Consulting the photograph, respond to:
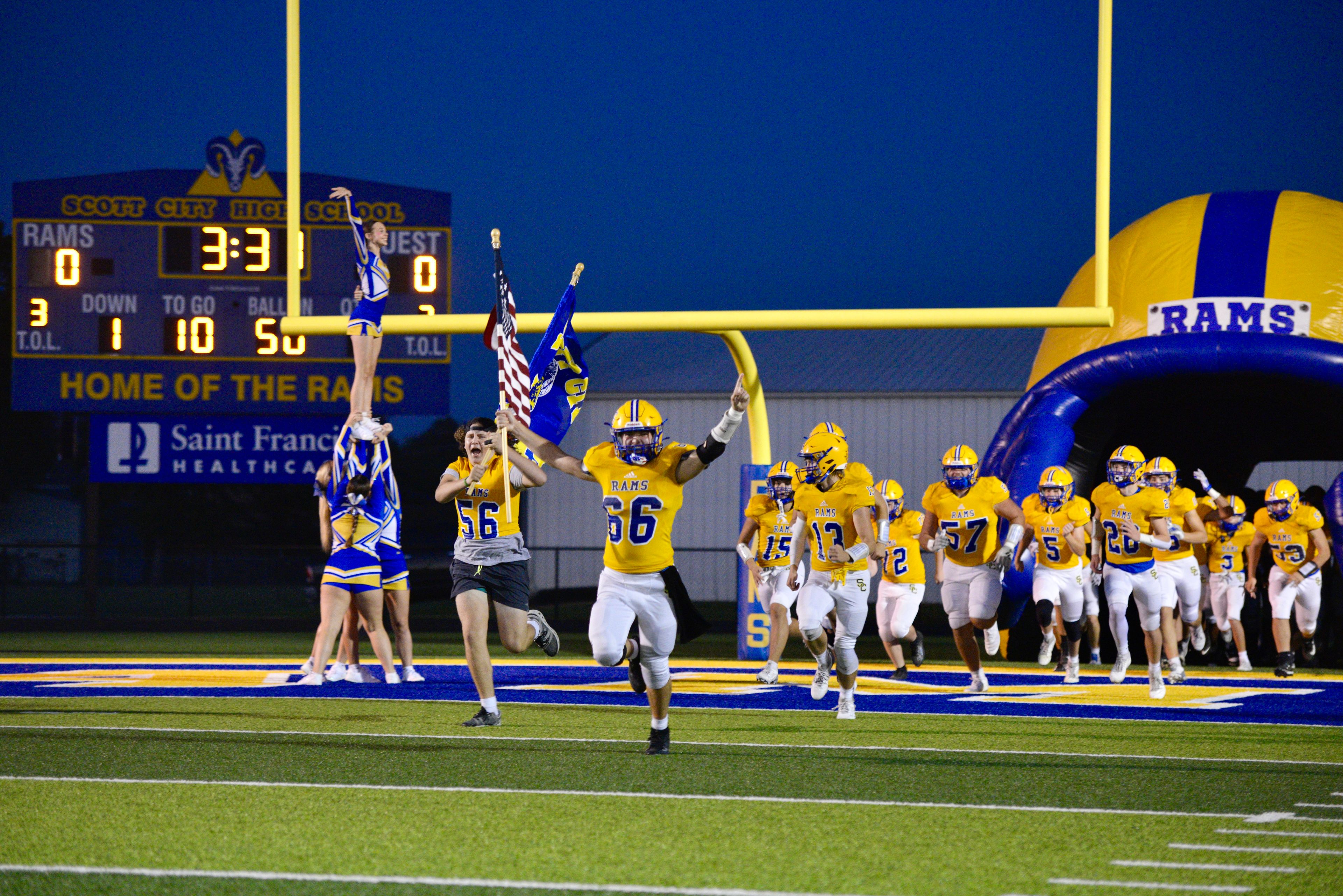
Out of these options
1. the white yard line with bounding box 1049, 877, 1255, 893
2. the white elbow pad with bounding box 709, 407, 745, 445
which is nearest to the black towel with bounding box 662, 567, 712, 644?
the white elbow pad with bounding box 709, 407, 745, 445

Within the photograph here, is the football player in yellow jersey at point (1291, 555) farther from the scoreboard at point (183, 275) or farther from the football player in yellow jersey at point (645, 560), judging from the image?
the scoreboard at point (183, 275)

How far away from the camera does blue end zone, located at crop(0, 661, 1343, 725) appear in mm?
10703

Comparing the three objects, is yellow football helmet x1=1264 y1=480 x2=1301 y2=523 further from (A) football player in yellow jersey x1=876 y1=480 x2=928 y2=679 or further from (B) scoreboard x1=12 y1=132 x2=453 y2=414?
(B) scoreboard x1=12 y1=132 x2=453 y2=414

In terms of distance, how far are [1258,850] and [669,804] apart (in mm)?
2279

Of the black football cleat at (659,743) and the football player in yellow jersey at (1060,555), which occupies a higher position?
the football player in yellow jersey at (1060,555)

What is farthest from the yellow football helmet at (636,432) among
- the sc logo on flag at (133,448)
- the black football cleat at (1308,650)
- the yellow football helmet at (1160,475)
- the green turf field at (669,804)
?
the sc logo on flag at (133,448)

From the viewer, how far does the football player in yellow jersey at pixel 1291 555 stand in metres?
14.7

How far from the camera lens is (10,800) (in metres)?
6.38

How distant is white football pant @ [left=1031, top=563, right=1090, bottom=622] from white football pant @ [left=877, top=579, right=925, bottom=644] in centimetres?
164

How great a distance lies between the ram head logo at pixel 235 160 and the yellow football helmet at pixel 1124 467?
11.0 metres

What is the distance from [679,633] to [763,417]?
7745 millimetres

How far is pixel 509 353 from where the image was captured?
930 centimetres

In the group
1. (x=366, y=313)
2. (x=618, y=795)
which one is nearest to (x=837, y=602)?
(x=366, y=313)

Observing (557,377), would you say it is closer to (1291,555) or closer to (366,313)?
(366,313)
